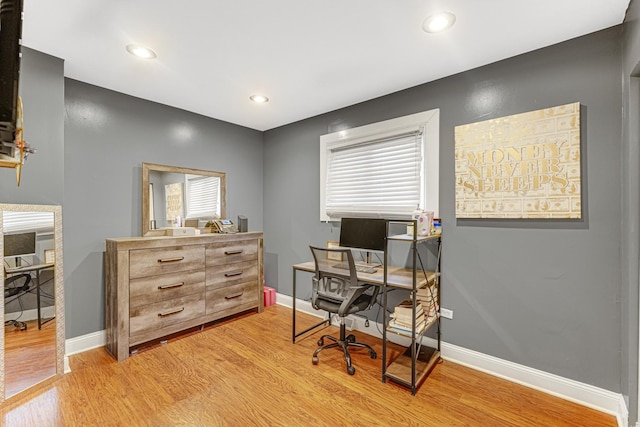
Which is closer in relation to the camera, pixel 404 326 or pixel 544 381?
pixel 544 381

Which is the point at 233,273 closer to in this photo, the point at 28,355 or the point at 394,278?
the point at 28,355

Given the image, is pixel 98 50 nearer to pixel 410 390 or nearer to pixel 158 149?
pixel 158 149

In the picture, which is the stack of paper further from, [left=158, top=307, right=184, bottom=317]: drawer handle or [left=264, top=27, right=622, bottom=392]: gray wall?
[left=158, top=307, right=184, bottom=317]: drawer handle

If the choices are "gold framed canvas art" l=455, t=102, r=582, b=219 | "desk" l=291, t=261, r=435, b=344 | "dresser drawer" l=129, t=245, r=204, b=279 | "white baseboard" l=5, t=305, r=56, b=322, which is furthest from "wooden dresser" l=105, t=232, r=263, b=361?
"gold framed canvas art" l=455, t=102, r=582, b=219

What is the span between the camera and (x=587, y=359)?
6.48 feet

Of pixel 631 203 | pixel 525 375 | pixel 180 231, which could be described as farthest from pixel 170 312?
pixel 631 203

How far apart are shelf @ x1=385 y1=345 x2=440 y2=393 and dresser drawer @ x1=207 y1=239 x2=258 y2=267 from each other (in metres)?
2.08

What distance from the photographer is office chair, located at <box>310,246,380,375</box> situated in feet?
7.87

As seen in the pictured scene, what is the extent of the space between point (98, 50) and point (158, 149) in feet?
3.88

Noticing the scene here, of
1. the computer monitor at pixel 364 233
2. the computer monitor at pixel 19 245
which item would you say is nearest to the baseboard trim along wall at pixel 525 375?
the computer monitor at pixel 364 233

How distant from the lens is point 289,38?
206 cm

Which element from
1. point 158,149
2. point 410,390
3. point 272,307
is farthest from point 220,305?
point 410,390

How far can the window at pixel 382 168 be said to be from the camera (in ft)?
8.89

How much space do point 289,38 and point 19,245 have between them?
2442 millimetres
